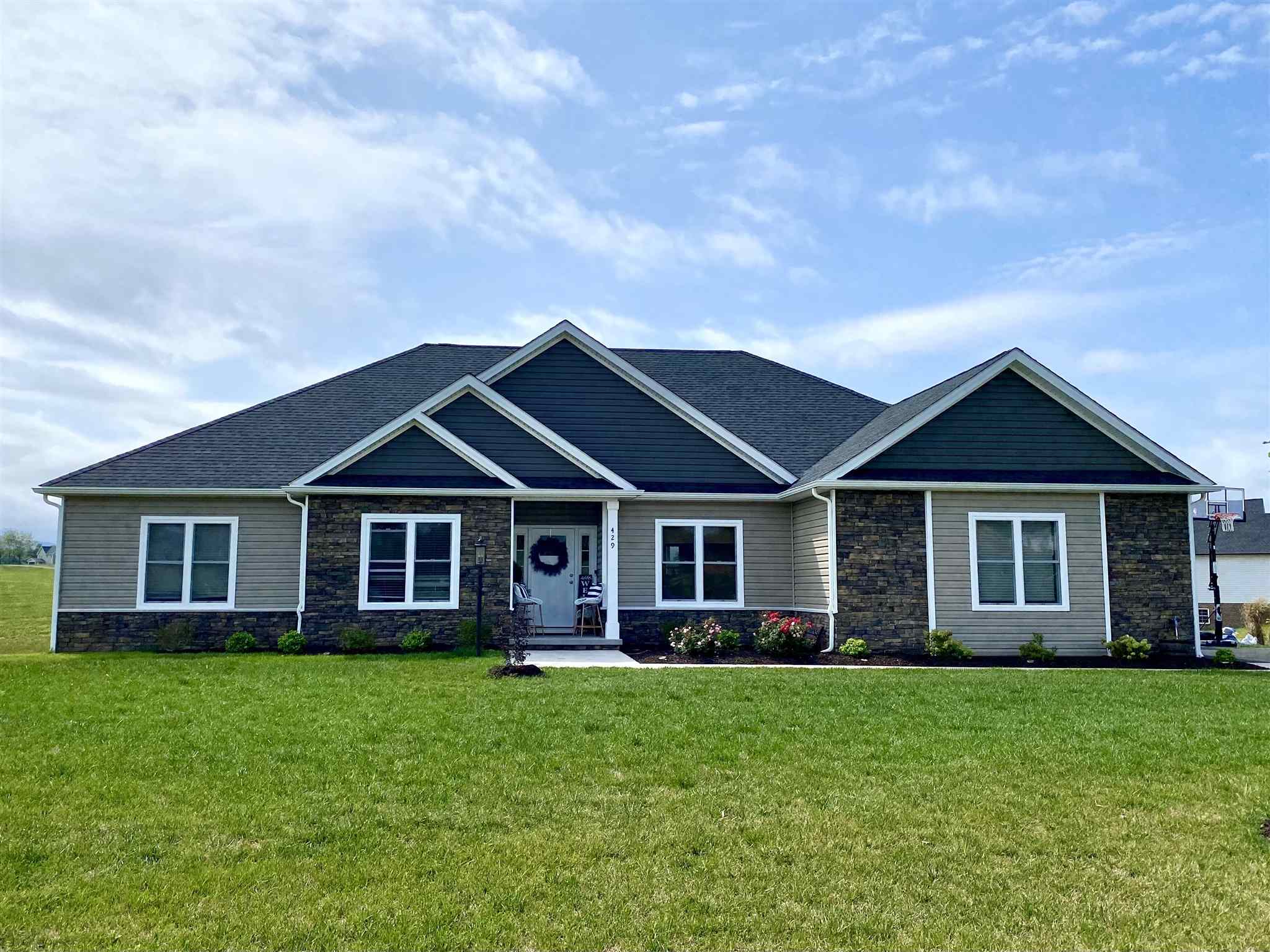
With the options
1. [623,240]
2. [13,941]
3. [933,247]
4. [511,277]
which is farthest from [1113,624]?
[13,941]

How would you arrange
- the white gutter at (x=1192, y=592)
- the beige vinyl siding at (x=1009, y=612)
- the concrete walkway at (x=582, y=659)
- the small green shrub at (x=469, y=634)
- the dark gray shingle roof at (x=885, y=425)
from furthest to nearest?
the dark gray shingle roof at (x=885, y=425)
the white gutter at (x=1192, y=592)
the beige vinyl siding at (x=1009, y=612)
the small green shrub at (x=469, y=634)
the concrete walkway at (x=582, y=659)

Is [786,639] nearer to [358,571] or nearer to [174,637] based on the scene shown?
[358,571]

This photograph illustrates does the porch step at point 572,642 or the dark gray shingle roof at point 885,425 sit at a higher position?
the dark gray shingle roof at point 885,425

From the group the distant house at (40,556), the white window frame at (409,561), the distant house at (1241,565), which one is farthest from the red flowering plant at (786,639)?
the distant house at (40,556)

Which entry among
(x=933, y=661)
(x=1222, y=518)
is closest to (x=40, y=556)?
(x=933, y=661)

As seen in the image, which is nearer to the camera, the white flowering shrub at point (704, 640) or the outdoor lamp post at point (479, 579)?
the outdoor lamp post at point (479, 579)

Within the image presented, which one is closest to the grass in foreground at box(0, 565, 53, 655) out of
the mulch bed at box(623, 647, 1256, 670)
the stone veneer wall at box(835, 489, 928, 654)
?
the mulch bed at box(623, 647, 1256, 670)

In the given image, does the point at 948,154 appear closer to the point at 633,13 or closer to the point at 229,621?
the point at 633,13

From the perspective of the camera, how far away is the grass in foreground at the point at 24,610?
2030cm

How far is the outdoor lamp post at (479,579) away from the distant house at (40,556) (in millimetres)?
64501

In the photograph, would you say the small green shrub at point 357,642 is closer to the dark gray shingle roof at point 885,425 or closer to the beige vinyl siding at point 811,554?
the beige vinyl siding at point 811,554

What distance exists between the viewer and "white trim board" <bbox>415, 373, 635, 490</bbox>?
18.8 metres

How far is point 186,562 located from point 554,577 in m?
6.96

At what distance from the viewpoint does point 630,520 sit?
19531mm
